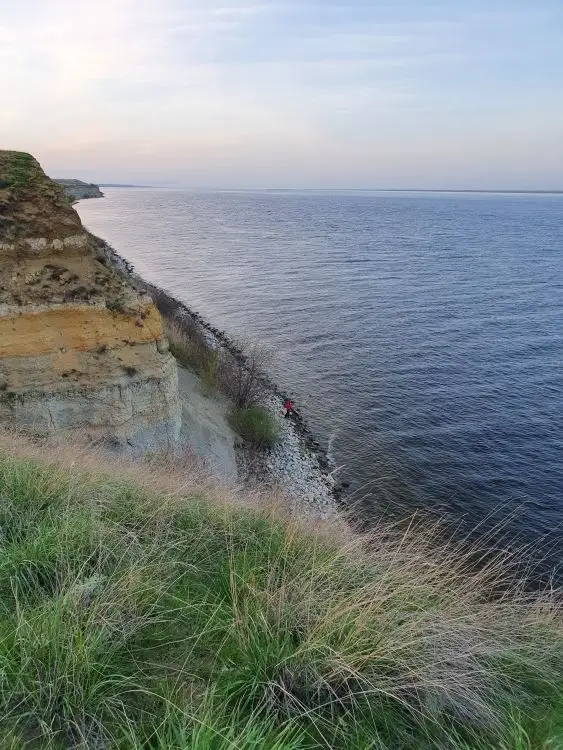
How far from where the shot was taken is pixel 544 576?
46.1ft

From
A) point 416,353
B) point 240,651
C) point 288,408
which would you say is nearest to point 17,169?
point 240,651

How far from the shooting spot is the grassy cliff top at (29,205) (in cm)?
1207

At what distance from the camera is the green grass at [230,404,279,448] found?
20312 millimetres

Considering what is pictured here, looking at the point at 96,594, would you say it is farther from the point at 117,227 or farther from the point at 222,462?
the point at 117,227

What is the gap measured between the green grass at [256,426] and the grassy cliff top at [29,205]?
1055 cm

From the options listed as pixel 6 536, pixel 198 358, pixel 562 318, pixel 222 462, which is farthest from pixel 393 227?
pixel 6 536

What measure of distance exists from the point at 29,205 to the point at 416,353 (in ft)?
76.5

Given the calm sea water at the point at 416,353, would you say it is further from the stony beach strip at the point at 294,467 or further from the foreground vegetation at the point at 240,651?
the foreground vegetation at the point at 240,651

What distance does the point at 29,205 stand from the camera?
12344 millimetres

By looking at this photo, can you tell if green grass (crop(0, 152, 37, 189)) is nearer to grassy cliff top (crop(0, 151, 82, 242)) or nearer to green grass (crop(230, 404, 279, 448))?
grassy cliff top (crop(0, 151, 82, 242))

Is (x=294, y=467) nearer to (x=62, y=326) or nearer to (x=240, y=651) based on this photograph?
(x=62, y=326)

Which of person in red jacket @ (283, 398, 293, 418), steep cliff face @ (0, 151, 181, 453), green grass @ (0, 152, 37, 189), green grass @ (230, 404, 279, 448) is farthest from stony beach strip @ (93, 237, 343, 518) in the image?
green grass @ (0, 152, 37, 189)

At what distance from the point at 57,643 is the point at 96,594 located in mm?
680

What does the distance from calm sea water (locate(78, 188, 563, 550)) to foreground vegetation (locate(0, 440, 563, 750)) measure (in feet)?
42.5
